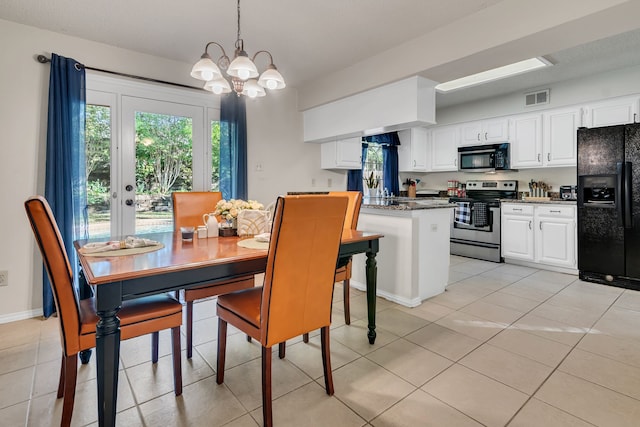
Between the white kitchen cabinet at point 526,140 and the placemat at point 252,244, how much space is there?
4.27 meters

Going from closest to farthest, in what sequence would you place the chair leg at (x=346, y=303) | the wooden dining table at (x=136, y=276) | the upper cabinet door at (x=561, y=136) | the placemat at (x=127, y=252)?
the wooden dining table at (x=136, y=276), the placemat at (x=127, y=252), the chair leg at (x=346, y=303), the upper cabinet door at (x=561, y=136)

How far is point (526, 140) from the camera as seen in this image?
15.2ft

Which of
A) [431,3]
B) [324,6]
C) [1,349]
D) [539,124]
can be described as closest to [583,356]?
[431,3]

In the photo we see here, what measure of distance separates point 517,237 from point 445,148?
1939mm

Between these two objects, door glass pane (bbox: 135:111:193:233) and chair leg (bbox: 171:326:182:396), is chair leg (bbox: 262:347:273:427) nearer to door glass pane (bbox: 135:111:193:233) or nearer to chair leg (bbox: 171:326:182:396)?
chair leg (bbox: 171:326:182:396)

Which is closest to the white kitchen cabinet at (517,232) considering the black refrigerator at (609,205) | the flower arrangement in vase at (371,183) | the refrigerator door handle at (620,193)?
the black refrigerator at (609,205)

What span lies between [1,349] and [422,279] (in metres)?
3.19

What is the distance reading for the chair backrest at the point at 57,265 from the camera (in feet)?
4.11

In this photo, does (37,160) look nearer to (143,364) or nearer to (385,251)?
(143,364)

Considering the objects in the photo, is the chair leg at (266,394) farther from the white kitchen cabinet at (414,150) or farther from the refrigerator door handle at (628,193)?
the white kitchen cabinet at (414,150)

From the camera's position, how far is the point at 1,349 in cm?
224

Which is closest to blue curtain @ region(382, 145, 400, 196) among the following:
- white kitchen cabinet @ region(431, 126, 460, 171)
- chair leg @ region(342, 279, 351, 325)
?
white kitchen cabinet @ region(431, 126, 460, 171)

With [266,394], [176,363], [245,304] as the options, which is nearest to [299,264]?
[245,304]

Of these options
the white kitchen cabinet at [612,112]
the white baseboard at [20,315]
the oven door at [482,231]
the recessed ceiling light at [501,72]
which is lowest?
the white baseboard at [20,315]
